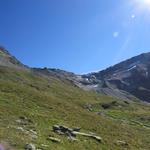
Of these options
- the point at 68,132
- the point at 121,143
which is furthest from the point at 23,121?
the point at 121,143

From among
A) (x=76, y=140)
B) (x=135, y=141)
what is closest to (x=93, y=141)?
(x=76, y=140)

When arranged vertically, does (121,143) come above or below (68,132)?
below

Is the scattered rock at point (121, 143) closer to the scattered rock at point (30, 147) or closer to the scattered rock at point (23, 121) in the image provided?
the scattered rock at point (23, 121)

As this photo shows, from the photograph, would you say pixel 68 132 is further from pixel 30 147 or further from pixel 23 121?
pixel 30 147

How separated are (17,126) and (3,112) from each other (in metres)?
5.73

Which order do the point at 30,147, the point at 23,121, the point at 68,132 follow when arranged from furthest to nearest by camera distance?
1. the point at 23,121
2. the point at 68,132
3. the point at 30,147

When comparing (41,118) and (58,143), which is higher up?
(41,118)

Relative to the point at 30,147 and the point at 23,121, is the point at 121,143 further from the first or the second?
the point at 30,147

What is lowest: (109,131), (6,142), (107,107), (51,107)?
(6,142)

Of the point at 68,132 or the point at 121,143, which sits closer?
the point at 68,132

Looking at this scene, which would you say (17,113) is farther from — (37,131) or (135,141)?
(135,141)

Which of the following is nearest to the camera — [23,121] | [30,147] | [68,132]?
[30,147]

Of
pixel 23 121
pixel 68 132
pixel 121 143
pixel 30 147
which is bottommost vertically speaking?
pixel 30 147

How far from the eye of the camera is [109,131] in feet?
139
